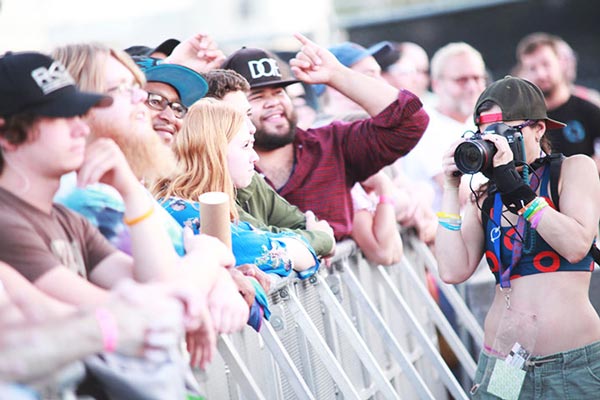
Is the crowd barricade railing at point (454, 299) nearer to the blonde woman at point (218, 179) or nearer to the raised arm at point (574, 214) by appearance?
the raised arm at point (574, 214)

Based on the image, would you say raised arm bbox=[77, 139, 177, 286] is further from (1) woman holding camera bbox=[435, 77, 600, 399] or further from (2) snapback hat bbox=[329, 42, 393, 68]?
(2) snapback hat bbox=[329, 42, 393, 68]

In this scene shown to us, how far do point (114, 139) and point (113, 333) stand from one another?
2.93ft

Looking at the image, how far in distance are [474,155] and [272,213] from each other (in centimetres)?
104

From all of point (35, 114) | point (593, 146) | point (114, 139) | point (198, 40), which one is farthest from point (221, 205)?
point (593, 146)

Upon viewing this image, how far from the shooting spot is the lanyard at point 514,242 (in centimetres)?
407

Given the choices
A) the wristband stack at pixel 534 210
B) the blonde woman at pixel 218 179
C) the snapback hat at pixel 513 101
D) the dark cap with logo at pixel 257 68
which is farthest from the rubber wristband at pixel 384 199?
the wristband stack at pixel 534 210

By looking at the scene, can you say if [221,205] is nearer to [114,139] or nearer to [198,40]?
[114,139]

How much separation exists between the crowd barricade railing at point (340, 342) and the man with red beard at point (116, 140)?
0.44 metres

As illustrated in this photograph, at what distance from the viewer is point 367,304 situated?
16.2 ft

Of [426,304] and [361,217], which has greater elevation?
[361,217]

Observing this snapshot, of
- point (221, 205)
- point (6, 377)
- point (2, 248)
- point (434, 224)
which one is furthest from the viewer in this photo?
point (434, 224)

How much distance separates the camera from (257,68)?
4.96 meters

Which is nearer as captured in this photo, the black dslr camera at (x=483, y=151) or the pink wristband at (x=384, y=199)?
the black dslr camera at (x=483, y=151)

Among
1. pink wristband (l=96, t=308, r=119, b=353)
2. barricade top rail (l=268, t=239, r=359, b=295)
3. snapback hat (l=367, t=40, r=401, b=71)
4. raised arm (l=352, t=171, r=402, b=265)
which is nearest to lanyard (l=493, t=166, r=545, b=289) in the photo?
barricade top rail (l=268, t=239, r=359, b=295)
